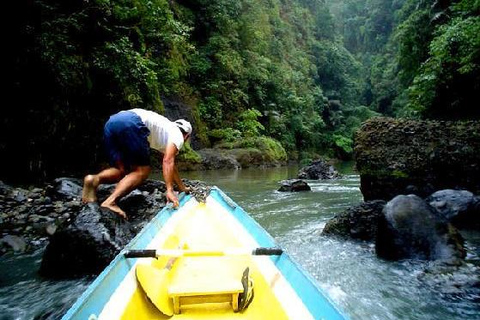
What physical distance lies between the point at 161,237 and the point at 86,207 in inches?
38.7

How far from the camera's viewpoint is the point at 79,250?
323 centimetres

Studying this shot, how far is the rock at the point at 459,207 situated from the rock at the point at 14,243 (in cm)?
493

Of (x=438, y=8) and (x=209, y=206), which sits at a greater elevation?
(x=438, y=8)

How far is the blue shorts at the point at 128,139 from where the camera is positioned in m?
3.82

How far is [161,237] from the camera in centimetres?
283

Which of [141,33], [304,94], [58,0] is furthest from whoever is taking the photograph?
[304,94]

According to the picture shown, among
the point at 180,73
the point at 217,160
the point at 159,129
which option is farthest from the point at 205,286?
the point at 180,73

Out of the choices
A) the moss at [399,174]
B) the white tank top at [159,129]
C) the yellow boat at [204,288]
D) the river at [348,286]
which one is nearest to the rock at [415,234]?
the river at [348,286]

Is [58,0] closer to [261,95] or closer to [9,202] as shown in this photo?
[9,202]

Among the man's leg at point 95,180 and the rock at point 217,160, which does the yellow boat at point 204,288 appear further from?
the rock at point 217,160

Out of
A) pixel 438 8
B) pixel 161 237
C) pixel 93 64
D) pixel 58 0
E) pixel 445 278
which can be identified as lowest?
pixel 445 278

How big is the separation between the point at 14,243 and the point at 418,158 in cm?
554

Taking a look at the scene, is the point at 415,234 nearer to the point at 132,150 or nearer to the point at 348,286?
the point at 348,286

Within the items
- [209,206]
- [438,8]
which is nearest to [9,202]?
[209,206]
